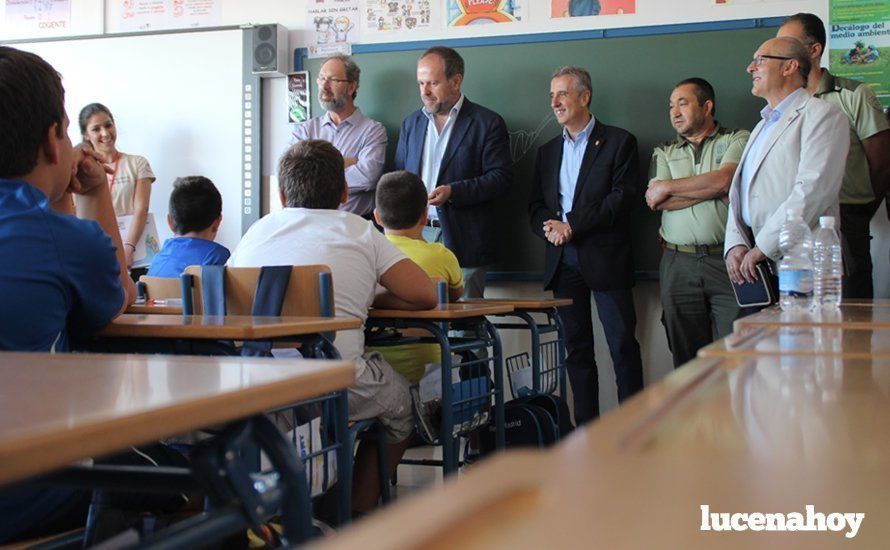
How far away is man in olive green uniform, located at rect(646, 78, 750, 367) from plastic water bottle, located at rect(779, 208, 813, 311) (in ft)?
3.87

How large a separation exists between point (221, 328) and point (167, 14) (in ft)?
13.2

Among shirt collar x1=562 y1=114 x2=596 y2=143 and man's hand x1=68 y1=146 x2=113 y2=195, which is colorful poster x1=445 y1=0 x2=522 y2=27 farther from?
man's hand x1=68 y1=146 x2=113 y2=195

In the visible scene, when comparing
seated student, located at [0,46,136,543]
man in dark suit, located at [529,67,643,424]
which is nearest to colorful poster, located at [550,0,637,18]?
man in dark suit, located at [529,67,643,424]

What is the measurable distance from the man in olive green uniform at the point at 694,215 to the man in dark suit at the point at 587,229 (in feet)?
0.61

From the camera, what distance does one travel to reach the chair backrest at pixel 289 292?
2.27 m

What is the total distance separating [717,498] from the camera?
39 cm

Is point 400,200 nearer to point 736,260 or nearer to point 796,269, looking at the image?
point 736,260

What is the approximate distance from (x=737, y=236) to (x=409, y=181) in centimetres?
124

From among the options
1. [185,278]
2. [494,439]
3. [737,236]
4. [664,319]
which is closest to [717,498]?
[185,278]

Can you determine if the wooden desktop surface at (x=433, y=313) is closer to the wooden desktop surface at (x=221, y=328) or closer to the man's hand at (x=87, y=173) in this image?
the wooden desktop surface at (x=221, y=328)

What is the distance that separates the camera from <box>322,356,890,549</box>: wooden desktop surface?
0.33 m

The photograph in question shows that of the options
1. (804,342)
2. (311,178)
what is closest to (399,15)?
(311,178)

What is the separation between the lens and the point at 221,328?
1770mm

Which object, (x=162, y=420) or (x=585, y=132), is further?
(x=585, y=132)
